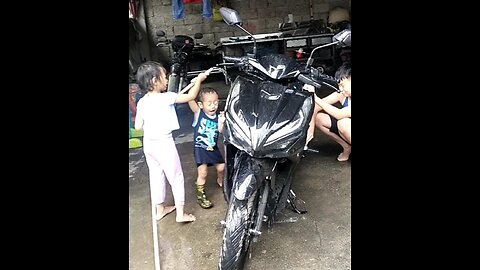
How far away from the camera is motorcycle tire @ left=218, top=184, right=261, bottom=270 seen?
73.8 inches

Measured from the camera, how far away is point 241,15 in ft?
23.1

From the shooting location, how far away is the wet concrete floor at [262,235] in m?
2.12

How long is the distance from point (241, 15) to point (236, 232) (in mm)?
5699

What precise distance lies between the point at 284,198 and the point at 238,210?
17.0 inches

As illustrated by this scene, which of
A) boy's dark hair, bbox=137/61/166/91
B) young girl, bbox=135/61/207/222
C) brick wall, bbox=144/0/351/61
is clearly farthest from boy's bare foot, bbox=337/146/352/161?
brick wall, bbox=144/0/351/61

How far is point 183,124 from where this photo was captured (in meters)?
3.40

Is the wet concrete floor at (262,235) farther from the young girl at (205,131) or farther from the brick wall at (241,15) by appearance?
the brick wall at (241,15)

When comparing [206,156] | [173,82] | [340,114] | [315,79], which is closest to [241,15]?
[173,82]

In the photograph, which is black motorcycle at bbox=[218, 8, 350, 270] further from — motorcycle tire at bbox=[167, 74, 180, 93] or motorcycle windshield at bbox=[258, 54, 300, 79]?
motorcycle tire at bbox=[167, 74, 180, 93]

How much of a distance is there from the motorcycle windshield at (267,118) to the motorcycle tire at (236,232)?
0.76 feet

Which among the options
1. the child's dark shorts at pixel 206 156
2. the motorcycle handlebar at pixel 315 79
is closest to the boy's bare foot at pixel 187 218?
the child's dark shorts at pixel 206 156

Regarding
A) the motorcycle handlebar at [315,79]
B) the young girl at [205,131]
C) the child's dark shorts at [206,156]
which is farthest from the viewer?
→ the child's dark shorts at [206,156]
